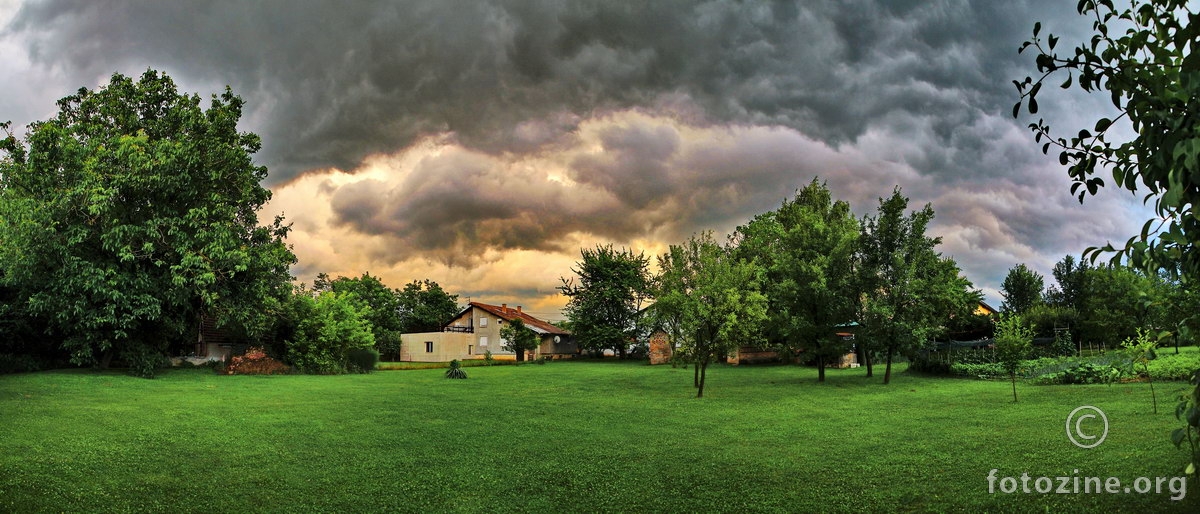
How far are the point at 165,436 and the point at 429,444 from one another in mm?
5109

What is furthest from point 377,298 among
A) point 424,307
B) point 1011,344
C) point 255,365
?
point 1011,344

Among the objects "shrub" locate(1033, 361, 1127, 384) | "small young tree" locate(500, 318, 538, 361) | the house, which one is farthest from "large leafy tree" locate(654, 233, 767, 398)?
the house

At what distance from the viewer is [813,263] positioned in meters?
28.9

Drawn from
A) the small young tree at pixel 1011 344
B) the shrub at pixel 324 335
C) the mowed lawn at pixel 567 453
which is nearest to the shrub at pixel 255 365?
the shrub at pixel 324 335

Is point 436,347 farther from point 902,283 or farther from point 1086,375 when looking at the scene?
point 1086,375

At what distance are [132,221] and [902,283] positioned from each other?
108ft

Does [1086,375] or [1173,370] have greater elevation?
[1173,370]

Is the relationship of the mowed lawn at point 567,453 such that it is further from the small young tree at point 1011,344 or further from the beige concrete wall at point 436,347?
the beige concrete wall at point 436,347

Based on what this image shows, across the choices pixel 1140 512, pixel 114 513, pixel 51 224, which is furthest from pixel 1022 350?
pixel 51 224

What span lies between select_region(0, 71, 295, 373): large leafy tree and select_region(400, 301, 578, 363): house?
31290 millimetres

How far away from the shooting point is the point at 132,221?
27750mm

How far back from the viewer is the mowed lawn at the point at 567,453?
796 cm

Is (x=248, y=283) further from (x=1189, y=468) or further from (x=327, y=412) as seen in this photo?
(x=1189, y=468)

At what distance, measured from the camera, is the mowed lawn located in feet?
26.1
